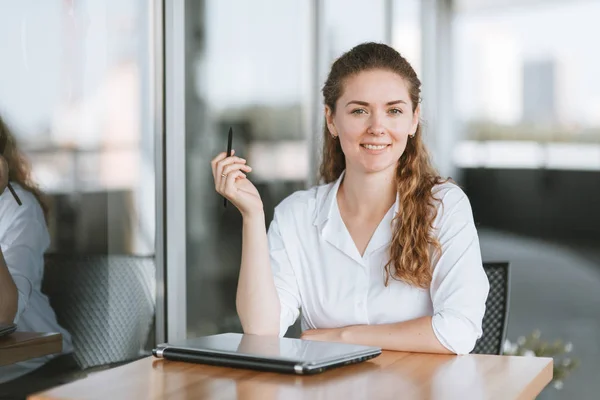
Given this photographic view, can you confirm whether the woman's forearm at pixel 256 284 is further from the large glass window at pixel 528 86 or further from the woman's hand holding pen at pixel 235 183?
the large glass window at pixel 528 86

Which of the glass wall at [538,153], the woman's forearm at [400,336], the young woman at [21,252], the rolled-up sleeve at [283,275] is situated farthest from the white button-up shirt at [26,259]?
the glass wall at [538,153]

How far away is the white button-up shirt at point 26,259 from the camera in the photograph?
2.15 m

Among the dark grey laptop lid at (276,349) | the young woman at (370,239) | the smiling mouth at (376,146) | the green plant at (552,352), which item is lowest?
the green plant at (552,352)

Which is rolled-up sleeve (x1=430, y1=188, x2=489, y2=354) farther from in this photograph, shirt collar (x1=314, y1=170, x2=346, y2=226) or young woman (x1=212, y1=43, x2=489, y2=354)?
shirt collar (x1=314, y1=170, x2=346, y2=226)

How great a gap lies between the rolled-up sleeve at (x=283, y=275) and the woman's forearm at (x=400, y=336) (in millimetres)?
318

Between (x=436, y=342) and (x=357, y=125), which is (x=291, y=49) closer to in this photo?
(x=357, y=125)

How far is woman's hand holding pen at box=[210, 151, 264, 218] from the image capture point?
2.11m

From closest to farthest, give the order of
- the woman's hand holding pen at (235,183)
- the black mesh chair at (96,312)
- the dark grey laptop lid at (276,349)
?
the dark grey laptop lid at (276,349) < the woman's hand holding pen at (235,183) < the black mesh chair at (96,312)

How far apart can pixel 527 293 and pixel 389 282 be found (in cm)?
341

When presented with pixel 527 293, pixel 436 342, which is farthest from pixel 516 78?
pixel 436 342

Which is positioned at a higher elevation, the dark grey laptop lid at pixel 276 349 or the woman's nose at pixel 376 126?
the woman's nose at pixel 376 126

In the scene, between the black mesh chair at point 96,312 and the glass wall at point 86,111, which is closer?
A: the glass wall at point 86,111

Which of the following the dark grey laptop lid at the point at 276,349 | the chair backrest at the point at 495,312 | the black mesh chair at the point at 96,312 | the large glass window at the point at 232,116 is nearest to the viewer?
the dark grey laptop lid at the point at 276,349

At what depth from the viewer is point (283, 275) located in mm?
2400
